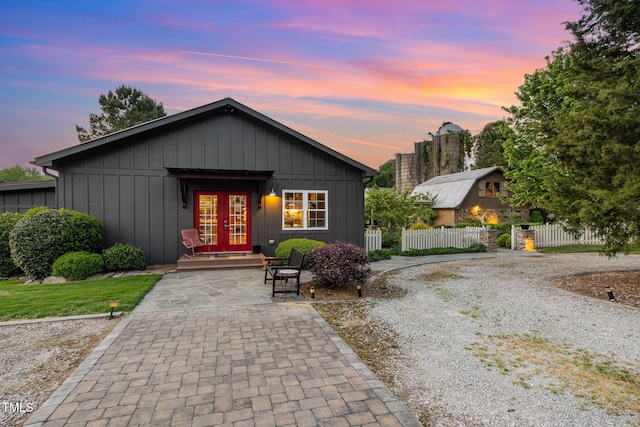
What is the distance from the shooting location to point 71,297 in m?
5.91

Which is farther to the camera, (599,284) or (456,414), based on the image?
Result: (599,284)

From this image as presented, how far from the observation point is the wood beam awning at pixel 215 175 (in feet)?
29.6

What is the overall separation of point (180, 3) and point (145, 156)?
5.13m

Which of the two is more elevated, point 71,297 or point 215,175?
point 215,175

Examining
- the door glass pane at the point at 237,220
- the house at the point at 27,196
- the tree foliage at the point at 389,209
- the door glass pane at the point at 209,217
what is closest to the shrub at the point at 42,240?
the door glass pane at the point at 209,217

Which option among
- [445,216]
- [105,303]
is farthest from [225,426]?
[445,216]

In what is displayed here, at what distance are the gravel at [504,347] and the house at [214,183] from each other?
15.4ft

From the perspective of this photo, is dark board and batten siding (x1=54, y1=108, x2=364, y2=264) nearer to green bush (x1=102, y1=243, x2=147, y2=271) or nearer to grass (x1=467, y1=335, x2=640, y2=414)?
green bush (x1=102, y1=243, x2=147, y2=271)

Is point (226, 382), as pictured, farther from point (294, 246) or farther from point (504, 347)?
point (294, 246)

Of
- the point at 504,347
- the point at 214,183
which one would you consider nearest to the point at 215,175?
the point at 214,183

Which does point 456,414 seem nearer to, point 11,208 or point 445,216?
point 11,208

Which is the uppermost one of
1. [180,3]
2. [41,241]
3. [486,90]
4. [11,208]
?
[180,3]

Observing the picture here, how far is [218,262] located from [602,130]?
374 inches

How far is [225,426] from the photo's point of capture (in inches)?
91.3
